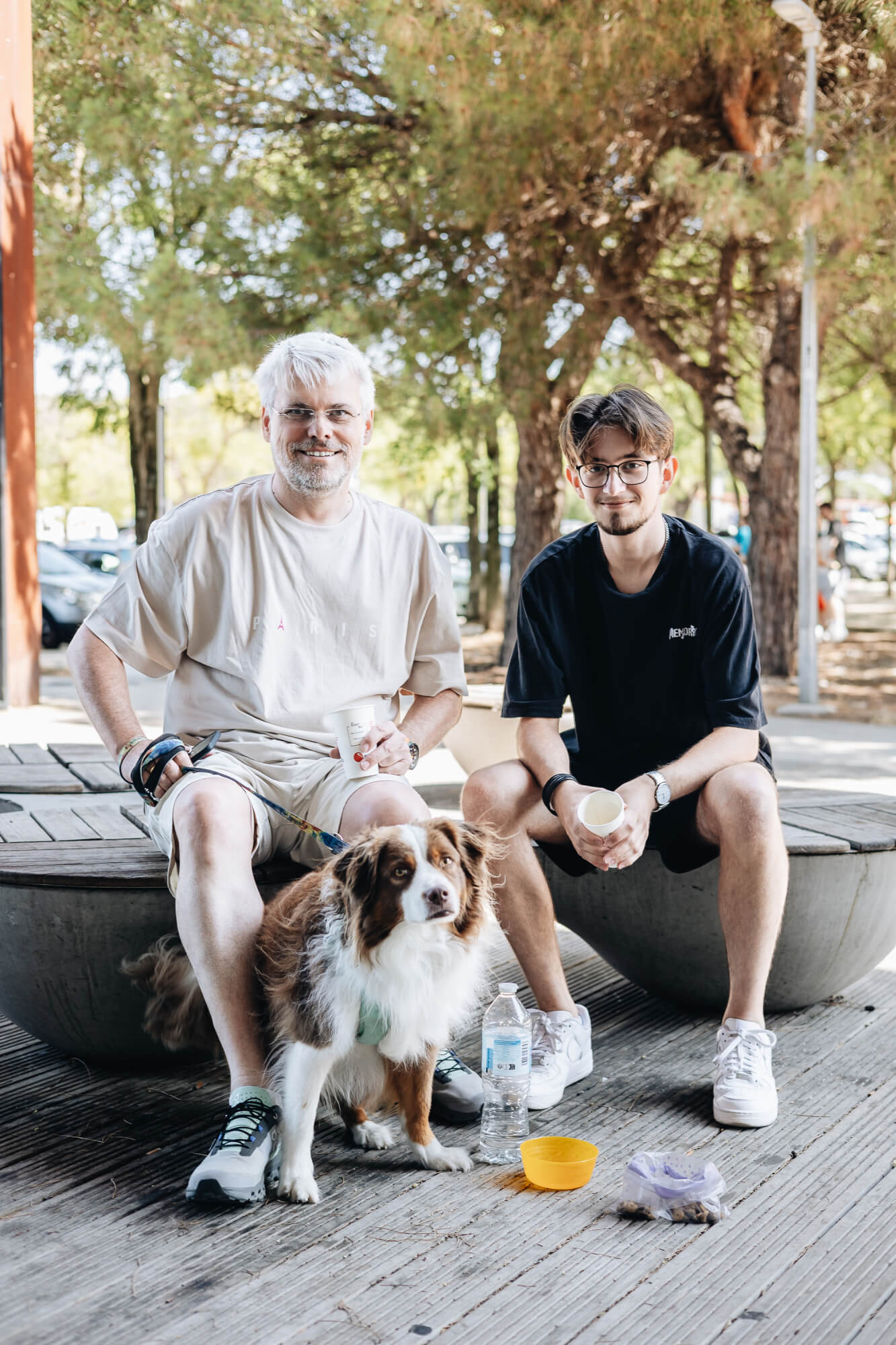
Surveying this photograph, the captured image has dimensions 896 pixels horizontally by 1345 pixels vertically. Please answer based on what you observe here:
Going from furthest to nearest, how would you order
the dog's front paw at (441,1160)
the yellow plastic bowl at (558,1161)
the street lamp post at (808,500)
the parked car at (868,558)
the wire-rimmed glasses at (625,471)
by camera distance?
the parked car at (868,558)
the street lamp post at (808,500)
the wire-rimmed glasses at (625,471)
the dog's front paw at (441,1160)
the yellow plastic bowl at (558,1161)

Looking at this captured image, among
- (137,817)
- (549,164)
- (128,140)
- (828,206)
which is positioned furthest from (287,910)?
(128,140)

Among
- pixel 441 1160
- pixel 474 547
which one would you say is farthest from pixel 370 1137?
pixel 474 547

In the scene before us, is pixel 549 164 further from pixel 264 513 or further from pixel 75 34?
pixel 264 513

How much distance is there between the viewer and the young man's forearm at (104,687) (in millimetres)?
3105

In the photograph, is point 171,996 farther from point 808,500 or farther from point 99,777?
point 808,500

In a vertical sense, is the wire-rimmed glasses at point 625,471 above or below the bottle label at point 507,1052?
above

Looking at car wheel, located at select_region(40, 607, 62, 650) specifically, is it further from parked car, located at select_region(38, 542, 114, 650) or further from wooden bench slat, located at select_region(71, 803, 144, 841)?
wooden bench slat, located at select_region(71, 803, 144, 841)

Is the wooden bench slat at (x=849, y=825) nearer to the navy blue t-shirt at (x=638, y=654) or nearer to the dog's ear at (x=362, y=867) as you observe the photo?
the navy blue t-shirt at (x=638, y=654)

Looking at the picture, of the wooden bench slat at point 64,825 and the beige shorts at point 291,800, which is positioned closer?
the beige shorts at point 291,800

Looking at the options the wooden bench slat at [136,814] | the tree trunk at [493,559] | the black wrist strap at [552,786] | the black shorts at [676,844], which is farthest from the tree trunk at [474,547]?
the black wrist strap at [552,786]

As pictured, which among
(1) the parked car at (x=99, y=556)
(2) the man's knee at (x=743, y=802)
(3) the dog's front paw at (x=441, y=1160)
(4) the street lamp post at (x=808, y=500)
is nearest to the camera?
(3) the dog's front paw at (x=441, y=1160)

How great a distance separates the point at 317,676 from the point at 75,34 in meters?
9.83

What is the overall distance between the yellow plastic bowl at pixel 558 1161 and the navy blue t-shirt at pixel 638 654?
1.01 m

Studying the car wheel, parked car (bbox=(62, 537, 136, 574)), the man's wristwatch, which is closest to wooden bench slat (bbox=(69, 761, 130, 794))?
the man's wristwatch
